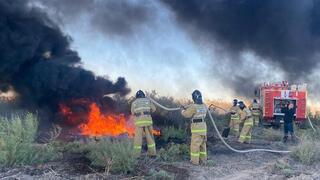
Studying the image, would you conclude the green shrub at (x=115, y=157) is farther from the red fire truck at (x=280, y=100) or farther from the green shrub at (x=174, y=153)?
the red fire truck at (x=280, y=100)

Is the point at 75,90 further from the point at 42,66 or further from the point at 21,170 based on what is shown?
the point at 21,170

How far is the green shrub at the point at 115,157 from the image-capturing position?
10.4 m

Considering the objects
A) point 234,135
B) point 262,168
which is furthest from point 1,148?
point 234,135

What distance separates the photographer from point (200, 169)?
465 inches

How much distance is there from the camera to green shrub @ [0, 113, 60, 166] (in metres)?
10.4

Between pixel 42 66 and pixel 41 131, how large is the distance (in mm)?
3752

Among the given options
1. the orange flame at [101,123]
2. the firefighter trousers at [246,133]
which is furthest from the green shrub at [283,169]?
the orange flame at [101,123]

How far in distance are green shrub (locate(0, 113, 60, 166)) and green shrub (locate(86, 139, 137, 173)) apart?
1.31 metres

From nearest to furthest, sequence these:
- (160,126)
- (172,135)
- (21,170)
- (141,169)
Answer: (21,170) < (141,169) < (172,135) < (160,126)

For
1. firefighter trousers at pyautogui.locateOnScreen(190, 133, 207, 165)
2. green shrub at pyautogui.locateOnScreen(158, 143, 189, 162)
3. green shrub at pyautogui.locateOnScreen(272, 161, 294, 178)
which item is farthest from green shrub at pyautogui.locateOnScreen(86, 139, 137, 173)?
green shrub at pyautogui.locateOnScreen(272, 161, 294, 178)

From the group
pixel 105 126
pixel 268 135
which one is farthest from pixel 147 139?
pixel 268 135

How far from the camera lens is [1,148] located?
34.0ft

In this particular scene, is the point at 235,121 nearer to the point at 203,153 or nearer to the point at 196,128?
the point at 203,153

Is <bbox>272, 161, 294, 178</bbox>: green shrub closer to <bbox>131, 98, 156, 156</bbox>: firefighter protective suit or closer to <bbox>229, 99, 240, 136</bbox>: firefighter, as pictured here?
<bbox>131, 98, 156, 156</bbox>: firefighter protective suit
